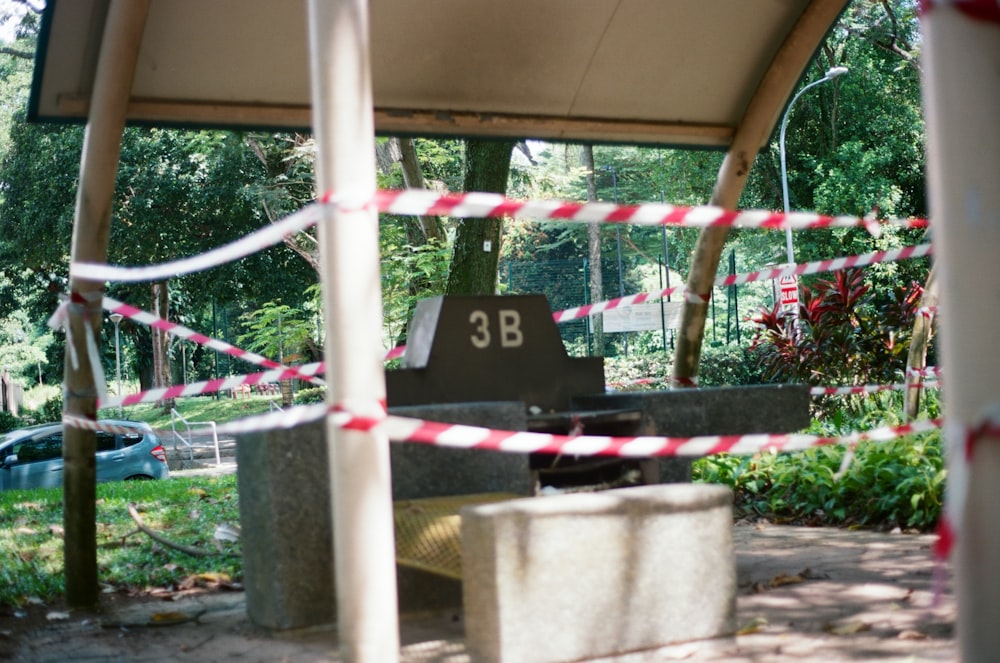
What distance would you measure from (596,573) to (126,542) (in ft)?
19.8

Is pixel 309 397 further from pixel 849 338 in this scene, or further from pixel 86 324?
pixel 86 324

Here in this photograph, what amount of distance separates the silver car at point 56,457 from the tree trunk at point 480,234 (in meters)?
10.3

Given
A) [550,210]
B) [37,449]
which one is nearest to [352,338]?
[550,210]

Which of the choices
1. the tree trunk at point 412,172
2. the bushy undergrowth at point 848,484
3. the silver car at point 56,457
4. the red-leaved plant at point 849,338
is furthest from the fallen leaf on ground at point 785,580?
the silver car at point 56,457

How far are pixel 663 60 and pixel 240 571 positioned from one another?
16.2 ft

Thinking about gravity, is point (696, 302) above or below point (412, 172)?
below

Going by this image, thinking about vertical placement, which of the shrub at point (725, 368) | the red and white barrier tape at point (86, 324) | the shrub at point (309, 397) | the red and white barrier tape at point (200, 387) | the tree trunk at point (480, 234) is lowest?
the shrub at point (309, 397)

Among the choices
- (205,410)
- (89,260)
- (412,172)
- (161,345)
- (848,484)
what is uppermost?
(412,172)

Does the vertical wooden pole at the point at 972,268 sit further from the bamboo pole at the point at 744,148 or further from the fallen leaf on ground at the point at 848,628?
the bamboo pole at the point at 744,148

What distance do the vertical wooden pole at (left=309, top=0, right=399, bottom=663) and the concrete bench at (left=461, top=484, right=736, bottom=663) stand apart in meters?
0.59

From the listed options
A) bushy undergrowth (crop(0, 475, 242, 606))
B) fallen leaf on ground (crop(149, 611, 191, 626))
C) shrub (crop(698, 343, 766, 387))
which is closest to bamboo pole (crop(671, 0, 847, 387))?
bushy undergrowth (crop(0, 475, 242, 606))

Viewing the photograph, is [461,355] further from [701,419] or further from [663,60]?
[663,60]

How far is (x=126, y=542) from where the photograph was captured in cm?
928

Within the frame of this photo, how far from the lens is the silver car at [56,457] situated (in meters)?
21.0
